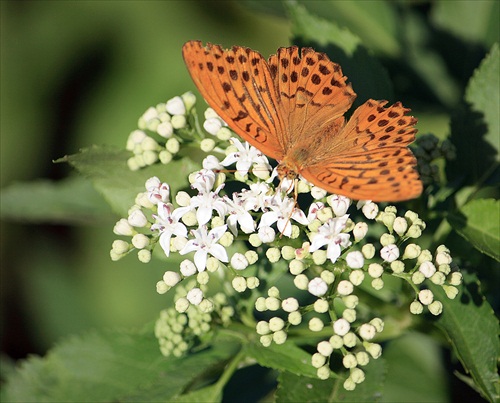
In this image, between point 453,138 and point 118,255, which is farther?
point 453,138

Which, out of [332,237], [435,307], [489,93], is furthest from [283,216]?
[489,93]

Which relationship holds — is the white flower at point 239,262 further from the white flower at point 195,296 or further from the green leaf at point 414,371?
the green leaf at point 414,371

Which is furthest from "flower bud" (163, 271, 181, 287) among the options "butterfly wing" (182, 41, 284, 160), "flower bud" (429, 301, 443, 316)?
"flower bud" (429, 301, 443, 316)

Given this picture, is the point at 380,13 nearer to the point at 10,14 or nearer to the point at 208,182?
the point at 208,182

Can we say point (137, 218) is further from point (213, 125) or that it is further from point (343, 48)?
point (343, 48)

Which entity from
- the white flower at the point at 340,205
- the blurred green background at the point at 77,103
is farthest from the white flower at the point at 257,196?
the blurred green background at the point at 77,103

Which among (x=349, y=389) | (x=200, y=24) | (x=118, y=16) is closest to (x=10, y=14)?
(x=118, y=16)
